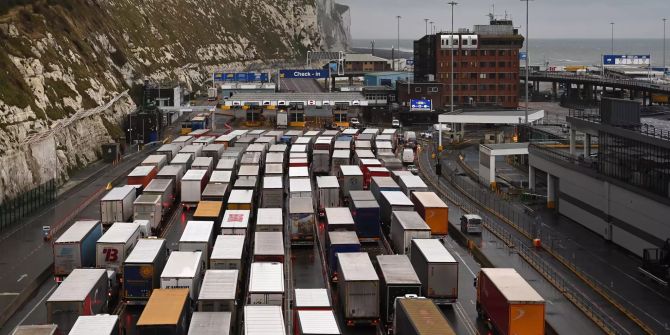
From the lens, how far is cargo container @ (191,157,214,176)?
234 feet

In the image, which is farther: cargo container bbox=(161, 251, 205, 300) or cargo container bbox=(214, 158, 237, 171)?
cargo container bbox=(214, 158, 237, 171)

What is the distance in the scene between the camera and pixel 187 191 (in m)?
63.6

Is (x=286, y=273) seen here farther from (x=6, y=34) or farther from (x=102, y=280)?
(x=6, y=34)

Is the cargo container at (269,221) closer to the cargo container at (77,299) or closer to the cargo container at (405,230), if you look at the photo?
the cargo container at (405,230)

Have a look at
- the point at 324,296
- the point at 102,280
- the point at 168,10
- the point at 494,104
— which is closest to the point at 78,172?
the point at 102,280

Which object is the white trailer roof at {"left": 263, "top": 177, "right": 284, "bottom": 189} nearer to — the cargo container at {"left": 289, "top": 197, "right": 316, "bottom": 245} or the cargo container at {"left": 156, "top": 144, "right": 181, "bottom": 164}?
the cargo container at {"left": 289, "top": 197, "right": 316, "bottom": 245}

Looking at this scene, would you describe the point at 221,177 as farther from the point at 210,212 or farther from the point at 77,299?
the point at 77,299

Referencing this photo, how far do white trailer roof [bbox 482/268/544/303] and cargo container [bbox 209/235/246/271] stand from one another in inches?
474

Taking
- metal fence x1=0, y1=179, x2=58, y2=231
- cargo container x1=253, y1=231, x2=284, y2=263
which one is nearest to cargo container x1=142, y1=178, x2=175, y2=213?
metal fence x1=0, y1=179, x2=58, y2=231

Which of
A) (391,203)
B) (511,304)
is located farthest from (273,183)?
(511,304)

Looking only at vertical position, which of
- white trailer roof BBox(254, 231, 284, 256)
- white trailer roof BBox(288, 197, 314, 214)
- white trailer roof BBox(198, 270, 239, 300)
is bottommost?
white trailer roof BBox(198, 270, 239, 300)

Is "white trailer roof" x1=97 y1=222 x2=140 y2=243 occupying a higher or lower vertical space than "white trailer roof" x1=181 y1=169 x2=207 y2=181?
lower

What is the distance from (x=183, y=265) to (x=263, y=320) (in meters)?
8.78

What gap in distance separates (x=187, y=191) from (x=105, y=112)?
42.1m
